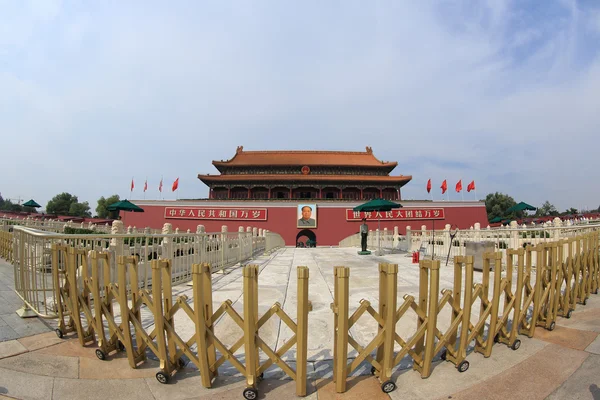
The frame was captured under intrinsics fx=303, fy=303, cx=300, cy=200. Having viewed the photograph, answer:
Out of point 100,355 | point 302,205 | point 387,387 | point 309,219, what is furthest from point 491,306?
point 302,205

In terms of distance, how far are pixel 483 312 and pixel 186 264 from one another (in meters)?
5.51

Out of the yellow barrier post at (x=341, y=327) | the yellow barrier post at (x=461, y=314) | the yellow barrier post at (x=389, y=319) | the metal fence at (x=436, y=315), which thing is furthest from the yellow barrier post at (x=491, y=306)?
the yellow barrier post at (x=341, y=327)

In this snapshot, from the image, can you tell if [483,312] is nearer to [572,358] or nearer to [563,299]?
[572,358]

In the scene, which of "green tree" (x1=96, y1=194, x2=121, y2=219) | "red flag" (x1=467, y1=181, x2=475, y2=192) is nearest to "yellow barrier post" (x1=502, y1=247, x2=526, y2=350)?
"red flag" (x1=467, y1=181, x2=475, y2=192)

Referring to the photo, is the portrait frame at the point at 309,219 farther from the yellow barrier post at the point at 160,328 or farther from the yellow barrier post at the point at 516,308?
the yellow barrier post at the point at 160,328

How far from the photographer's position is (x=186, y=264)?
21.1 feet

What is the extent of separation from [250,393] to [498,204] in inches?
2175

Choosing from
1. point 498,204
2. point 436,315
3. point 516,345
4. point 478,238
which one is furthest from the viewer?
point 498,204

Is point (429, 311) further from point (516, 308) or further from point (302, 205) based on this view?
point (302, 205)

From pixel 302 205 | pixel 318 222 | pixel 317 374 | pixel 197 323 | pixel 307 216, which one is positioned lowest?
pixel 317 374

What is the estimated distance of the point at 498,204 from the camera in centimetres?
4756

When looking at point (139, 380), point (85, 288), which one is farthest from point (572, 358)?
point (85, 288)

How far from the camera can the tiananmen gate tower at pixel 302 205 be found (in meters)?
28.7

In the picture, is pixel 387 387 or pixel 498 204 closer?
pixel 387 387
